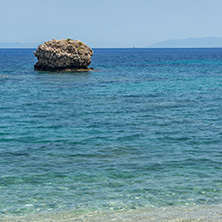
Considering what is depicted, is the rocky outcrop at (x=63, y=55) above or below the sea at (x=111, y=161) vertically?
above

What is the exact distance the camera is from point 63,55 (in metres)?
88.9

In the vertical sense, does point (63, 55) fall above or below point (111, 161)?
above

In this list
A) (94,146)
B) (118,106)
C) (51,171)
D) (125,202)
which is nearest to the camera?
(125,202)

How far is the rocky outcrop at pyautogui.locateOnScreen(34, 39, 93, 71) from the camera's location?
88.9 meters

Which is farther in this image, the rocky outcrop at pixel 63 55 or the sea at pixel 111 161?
the rocky outcrop at pixel 63 55

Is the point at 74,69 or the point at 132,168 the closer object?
the point at 132,168

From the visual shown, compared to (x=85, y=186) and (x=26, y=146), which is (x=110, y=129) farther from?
(x=85, y=186)

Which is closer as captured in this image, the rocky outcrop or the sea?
the sea

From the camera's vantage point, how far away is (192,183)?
17750 millimetres

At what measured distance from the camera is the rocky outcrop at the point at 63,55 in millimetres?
88938

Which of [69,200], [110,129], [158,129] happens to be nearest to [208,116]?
[158,129]

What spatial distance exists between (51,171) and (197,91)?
39135 mm

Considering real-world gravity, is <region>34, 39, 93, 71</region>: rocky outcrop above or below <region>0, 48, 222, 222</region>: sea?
above

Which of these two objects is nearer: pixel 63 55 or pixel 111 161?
pixel 111 161
